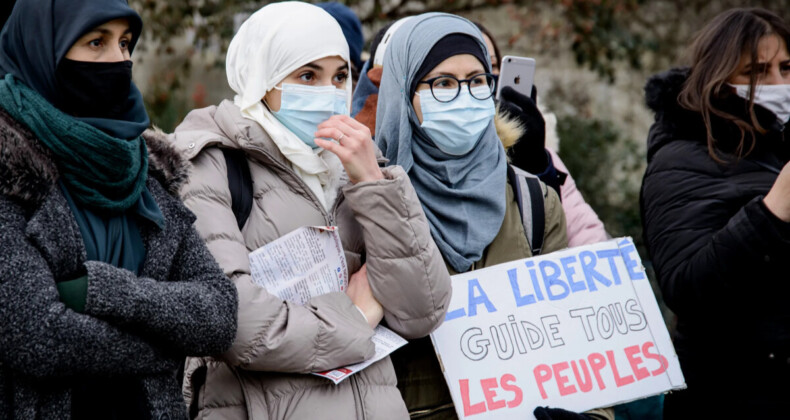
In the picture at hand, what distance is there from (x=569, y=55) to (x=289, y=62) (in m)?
6.55

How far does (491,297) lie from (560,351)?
12.3 inches

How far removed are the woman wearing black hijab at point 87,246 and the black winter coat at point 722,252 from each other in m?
1.86

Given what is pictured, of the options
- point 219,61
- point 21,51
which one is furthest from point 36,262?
point 219,61

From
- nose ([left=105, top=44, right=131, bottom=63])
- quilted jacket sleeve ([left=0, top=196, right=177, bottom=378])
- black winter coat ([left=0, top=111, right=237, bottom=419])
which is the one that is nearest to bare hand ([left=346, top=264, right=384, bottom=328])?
black winter coat ([left=0, top=111, right=237, bottom=419])

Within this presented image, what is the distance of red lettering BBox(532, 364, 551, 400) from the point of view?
2998 millimetres

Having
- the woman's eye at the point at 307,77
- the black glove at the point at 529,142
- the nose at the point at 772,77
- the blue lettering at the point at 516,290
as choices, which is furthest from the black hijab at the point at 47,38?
the nose at the point at 772,77

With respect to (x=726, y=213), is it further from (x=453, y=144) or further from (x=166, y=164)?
(x=166, y=164)

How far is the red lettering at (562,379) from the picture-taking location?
302 cm

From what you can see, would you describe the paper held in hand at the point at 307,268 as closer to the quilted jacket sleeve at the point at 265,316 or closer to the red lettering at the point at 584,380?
the quilted jacket sleeve at the point at 265,316

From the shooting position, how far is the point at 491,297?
3.05 meters

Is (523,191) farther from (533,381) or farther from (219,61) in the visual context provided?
(219,61)

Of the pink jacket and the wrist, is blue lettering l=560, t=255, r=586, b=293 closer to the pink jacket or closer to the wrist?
the pink jacket

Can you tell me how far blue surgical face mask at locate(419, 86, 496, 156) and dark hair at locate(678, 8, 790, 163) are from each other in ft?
3.20

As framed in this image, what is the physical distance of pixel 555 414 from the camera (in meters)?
2.95
